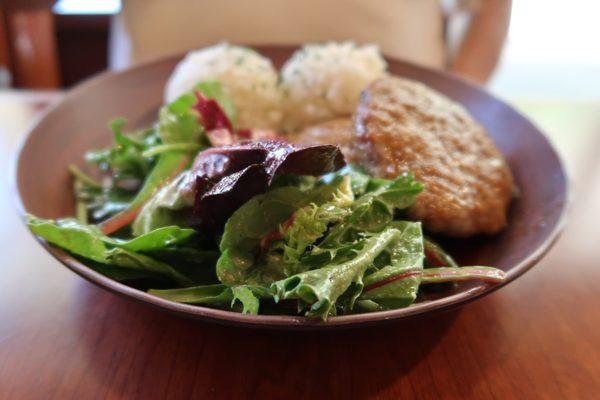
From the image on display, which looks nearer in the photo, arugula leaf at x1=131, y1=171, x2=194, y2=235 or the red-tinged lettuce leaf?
arugula leaf at x1=131, y1=171, x2=194, y2=235

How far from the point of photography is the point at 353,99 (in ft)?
5.32

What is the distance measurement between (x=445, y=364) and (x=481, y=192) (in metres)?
0.42

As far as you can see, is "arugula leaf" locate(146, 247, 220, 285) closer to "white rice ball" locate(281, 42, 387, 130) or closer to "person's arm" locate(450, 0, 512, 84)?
"white rice ball" locate(281, 42, 387, 130)

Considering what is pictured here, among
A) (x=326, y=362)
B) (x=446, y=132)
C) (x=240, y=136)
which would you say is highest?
(x=446, y=132)

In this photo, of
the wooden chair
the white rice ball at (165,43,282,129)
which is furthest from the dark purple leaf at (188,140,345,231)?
the wooden chair

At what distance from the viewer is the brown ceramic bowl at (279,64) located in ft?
2.75

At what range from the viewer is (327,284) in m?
0.79

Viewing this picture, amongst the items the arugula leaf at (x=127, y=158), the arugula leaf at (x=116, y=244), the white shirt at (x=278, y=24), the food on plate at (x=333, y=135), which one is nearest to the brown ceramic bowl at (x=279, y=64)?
the arugula leaf at (x=116, y=244)

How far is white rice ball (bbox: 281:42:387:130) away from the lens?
1.63 m

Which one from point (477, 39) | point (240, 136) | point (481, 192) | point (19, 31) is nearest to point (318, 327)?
point (481, 192)

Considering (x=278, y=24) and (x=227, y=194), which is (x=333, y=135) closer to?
(x=227, y=194)

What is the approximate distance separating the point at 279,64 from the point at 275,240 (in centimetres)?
110

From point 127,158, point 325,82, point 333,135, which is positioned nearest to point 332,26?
point 325,82

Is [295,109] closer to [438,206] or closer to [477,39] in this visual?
[438,206]
